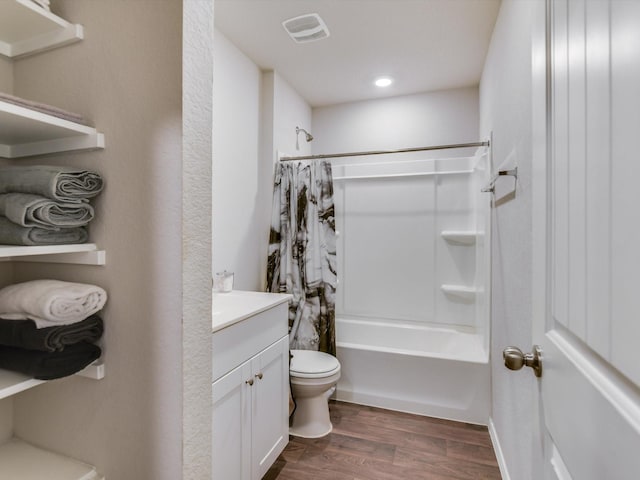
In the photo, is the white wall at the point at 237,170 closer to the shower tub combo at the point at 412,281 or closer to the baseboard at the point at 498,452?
the shower tub combo at the point at 412,281

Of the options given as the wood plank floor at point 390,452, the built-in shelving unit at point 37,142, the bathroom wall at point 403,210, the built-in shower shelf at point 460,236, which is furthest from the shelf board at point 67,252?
the built-in shower shelf at point 460,236

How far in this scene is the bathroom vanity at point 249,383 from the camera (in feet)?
4.41

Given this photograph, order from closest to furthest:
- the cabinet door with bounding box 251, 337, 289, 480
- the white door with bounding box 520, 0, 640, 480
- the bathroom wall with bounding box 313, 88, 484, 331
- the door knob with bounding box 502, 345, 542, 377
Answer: the white door with bounding box 520, 0, 640, 480 < the door knob with bounding box 502, 345, 542, 377 < the cabinet door with bounding box 251, 337, 289, 480 < the bathroom wall with bounding box 313, 88, 484, 331

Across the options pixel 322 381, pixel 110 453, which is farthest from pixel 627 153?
pixel 322 381

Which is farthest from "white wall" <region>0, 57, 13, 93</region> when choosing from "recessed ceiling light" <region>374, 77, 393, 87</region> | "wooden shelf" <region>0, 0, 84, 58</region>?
"recessed ceiling light" <region>374, 77, 393, 87</region>

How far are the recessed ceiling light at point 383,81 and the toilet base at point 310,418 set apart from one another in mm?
2489

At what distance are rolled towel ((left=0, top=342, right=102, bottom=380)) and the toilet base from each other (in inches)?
60.1

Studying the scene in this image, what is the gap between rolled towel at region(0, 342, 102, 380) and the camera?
2.78ft

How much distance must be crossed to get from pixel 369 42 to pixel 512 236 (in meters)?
1.57

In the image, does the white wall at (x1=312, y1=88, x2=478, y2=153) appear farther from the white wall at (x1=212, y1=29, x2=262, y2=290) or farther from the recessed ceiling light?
the white wall at (x1=212, y1=29, x2=262, y2=290)

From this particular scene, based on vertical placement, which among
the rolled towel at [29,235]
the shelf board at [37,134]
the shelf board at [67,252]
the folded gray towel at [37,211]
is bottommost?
the shelf board at [67,252]

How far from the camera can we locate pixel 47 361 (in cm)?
85

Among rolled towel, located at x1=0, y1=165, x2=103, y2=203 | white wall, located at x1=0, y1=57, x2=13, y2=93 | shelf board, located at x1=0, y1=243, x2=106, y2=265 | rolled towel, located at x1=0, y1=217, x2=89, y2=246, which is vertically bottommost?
shelf board, located at x1=0, y1=243, x2=106, y2=265

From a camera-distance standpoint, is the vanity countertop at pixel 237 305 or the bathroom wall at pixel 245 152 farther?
the bathroom wall at pixel 245 152
